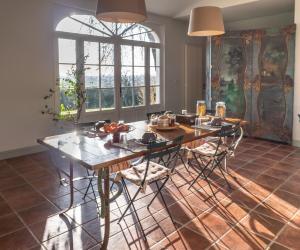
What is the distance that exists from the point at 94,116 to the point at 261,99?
330 centimetres

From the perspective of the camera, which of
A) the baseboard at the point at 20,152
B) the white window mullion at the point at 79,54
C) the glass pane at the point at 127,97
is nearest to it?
the baseboard at the point at 20,152

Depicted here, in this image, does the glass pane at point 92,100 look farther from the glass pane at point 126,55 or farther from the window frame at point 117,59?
the glass pane at point 126,55

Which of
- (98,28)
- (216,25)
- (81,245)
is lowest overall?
(81,245)

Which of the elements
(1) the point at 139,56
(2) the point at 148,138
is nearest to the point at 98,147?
(2) the point at 148,138

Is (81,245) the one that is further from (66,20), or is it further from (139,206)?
(66,20)

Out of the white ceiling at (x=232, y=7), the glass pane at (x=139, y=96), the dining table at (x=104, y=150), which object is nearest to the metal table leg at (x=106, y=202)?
the dining table at (x=104, y=150)

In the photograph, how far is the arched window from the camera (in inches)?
199

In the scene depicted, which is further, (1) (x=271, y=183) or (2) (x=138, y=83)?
(2) (x=138, y=83)

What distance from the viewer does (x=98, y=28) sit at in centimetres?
545

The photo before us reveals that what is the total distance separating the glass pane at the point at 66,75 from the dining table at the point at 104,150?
2358mm

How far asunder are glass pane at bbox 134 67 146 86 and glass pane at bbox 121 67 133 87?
15cm

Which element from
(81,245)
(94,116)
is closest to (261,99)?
(94,116)

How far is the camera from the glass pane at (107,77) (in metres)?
5.59

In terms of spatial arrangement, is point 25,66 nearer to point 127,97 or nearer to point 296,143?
point 127,97
